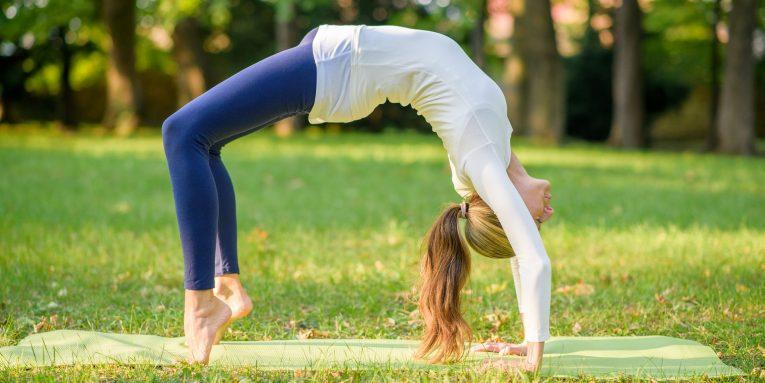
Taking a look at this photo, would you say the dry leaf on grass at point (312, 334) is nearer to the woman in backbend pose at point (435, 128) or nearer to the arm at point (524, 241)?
the woman in backbend pose at point (435, 128)

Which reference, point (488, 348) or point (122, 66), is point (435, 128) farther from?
point (122, 66)

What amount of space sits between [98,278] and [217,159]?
2136mm

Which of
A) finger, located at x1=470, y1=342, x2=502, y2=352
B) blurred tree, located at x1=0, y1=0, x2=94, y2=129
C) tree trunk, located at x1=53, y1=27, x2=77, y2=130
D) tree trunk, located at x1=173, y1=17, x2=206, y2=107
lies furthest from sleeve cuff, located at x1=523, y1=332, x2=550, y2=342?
tree trunk, located at x1=53, y1=27, x2=77, y2=130

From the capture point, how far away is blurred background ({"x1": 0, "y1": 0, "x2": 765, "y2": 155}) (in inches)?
704

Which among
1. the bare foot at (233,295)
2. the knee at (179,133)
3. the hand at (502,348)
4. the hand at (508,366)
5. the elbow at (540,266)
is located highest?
the knee at (179,133)

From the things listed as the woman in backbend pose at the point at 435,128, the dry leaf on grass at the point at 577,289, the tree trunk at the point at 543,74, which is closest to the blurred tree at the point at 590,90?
the tree trunk at the point at 543,74

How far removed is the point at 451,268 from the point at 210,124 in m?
1.20

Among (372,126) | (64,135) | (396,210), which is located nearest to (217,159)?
(396,210)

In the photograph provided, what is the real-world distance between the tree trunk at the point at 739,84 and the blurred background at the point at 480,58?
0.02 meters

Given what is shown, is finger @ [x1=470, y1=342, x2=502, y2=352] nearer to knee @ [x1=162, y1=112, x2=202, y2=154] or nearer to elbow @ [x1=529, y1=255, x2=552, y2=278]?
elbow @ [x1=529, y1=255, x2=552, y2=278]

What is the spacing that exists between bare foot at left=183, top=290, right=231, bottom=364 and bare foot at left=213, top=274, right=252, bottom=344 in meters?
0.35

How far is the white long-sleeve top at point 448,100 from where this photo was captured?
10.6 feet

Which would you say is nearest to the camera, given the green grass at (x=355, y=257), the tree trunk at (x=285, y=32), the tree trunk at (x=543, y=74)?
the green grass at (x=355, y=257)

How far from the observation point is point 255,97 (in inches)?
129
